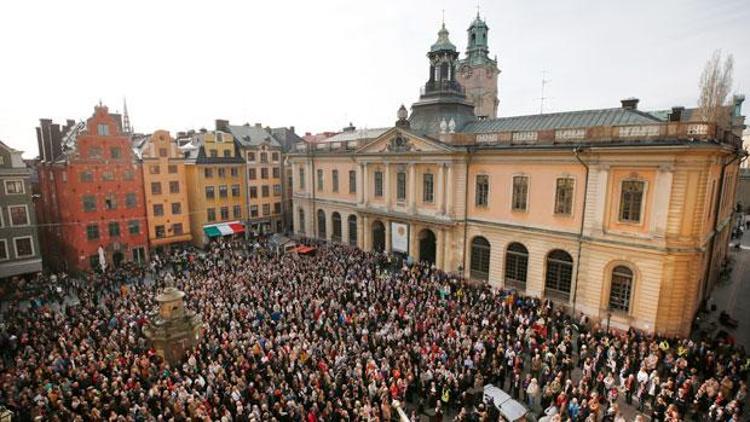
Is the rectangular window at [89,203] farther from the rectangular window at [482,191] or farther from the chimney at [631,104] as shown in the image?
the chimney at [631,104]

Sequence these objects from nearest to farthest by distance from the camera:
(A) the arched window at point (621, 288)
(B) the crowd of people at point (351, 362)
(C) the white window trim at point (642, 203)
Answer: (B) the crowd of people at point (351, 362), (C) the white window trim at point (642, 203), (A) the arched window at point (621, 288)

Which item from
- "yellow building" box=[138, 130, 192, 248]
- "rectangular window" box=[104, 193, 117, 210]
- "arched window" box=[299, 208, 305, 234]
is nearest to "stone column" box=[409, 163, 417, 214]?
"arched window" box=[299, 208, 305, 234]

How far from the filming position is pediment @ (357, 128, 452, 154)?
31.0 meters

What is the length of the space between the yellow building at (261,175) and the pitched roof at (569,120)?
26743 millimetres

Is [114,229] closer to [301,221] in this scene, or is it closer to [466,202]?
[301,221]

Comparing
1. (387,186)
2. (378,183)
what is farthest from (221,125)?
(387,186)

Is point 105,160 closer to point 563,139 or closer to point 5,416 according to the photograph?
point 5,416

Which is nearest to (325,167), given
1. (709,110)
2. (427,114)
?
(427,114)

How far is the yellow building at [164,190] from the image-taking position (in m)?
39.5

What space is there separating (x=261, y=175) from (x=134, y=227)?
15588 mm

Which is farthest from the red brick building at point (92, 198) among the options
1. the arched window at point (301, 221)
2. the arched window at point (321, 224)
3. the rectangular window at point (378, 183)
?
the rectangular window at point (378, 183)

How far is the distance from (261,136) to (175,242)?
17.7 meters

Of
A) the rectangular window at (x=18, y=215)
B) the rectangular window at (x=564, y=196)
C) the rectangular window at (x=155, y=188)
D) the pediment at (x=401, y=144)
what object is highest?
the pediment at (x=401, y=144)

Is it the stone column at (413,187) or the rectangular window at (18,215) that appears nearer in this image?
the rectangular window at (18,215)
